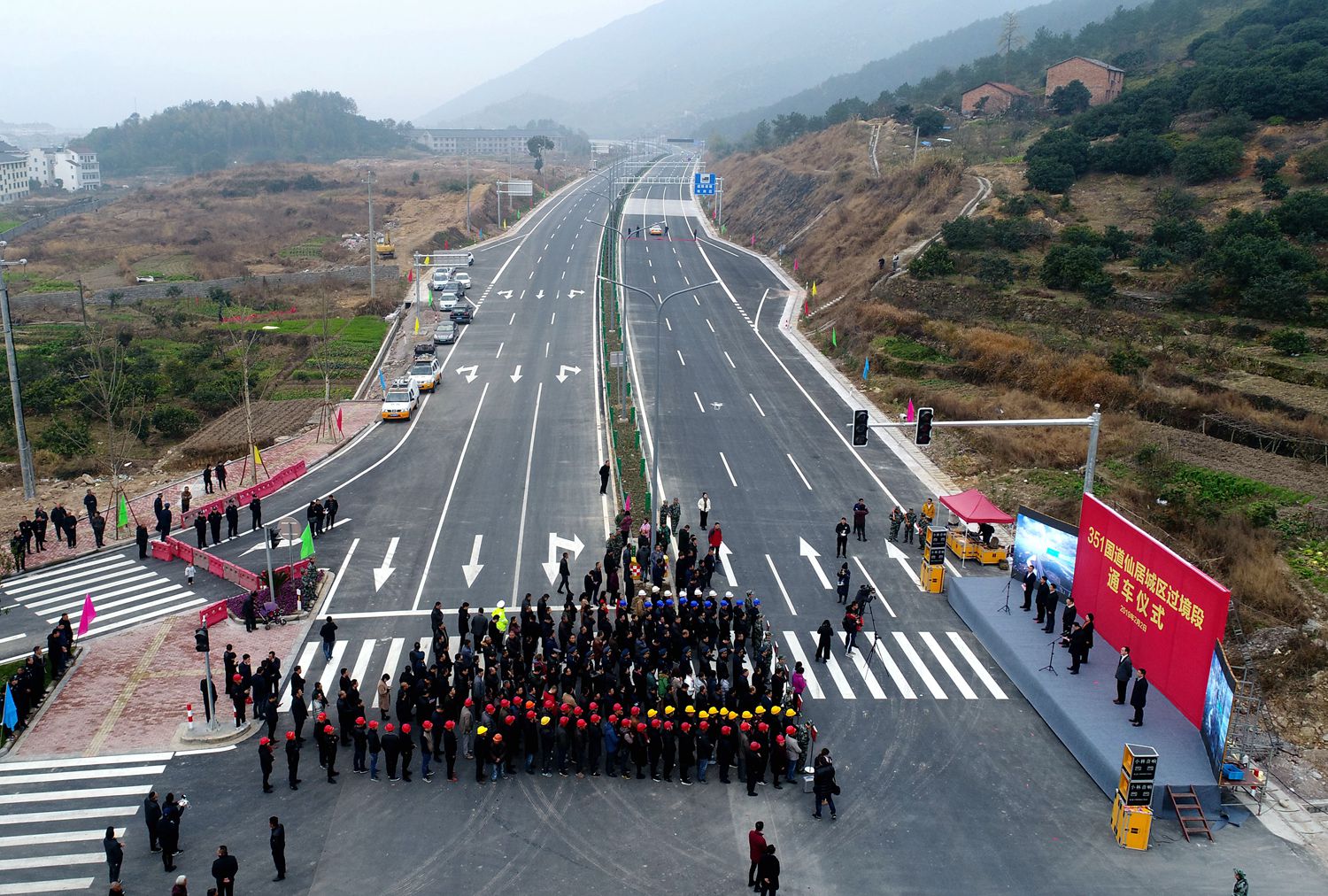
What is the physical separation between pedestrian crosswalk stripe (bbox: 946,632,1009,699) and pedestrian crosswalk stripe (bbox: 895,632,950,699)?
1.19m

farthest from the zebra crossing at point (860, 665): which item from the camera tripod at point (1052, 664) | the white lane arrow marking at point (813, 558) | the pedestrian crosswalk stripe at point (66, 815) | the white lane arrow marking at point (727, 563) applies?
the pedestrian crosswalk stripe at point (66, 815)

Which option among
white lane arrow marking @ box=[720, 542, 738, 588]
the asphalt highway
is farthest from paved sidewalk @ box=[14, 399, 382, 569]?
white lane arrow marking @ box=[720, 542, 738, 588]

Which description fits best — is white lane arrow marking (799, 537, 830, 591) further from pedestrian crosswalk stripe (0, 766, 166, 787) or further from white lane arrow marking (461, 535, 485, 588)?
pedestrian crosswalk stripe (0, 766, 166, 787)

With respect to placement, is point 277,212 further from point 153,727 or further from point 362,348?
point 153,727

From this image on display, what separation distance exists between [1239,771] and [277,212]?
12944 cm

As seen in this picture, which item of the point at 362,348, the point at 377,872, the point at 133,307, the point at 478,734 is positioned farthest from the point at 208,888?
the point at 133,307

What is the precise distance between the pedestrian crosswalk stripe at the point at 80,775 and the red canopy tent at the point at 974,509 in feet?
74.4

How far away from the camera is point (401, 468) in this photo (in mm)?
40531

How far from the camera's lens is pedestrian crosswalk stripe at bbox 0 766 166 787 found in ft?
66.4

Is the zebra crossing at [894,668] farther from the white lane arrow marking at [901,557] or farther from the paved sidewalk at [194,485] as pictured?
the paved sidewalk at [194,485]

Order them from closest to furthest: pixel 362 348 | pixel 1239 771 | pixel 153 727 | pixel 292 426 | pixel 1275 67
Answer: pixel 1239 771
pixel 153 727
pixel 292 426
pixel 362 348
pixel 1275 67

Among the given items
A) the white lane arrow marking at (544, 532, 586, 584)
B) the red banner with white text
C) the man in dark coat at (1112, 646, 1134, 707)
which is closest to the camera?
the red banner with white text

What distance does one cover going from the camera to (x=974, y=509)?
31453 mm

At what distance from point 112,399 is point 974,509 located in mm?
37299
